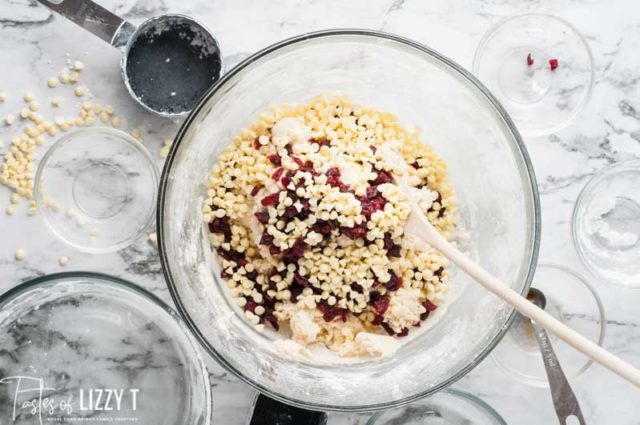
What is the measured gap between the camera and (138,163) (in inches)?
88.2

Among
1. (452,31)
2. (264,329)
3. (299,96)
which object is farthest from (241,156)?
(452,31)

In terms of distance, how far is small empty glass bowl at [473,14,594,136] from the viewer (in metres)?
2.33

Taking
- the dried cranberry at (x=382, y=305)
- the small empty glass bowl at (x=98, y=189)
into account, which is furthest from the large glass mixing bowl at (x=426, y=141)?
the small empty glass bowl at (x=98, y=189)

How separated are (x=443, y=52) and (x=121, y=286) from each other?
112 cm

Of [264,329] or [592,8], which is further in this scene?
[592,8]

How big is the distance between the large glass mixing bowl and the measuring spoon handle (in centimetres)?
29

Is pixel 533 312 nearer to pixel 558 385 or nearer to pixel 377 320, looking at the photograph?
pixel 377 320

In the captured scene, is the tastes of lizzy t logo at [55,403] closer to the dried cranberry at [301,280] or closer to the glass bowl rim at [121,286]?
the glass bowl rim at [121,286]

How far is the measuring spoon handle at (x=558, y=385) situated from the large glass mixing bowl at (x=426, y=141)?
0.96ft

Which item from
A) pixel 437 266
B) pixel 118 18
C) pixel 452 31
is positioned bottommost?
pixel 437 266

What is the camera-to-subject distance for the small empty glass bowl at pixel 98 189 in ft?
7.30

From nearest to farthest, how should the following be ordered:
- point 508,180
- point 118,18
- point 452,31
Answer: point 508,180
point 118,18
point 452,31

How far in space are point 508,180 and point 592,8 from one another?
69 centimetres

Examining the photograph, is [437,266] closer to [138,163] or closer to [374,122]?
[374,122]
